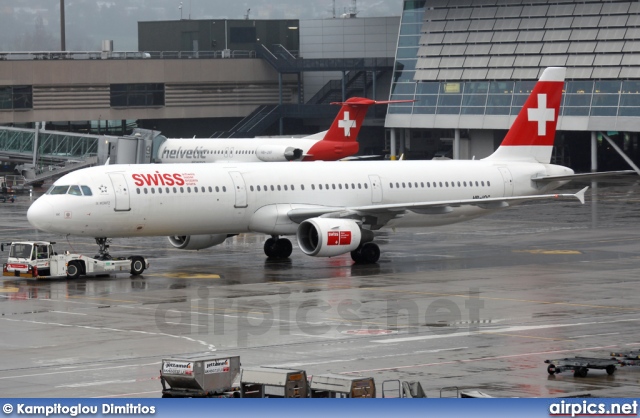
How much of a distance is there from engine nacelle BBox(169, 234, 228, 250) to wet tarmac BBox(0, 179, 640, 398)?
28.9 inches

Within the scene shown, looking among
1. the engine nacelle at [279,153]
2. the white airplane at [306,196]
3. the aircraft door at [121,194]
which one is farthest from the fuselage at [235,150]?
the aircraft door at [121,194]

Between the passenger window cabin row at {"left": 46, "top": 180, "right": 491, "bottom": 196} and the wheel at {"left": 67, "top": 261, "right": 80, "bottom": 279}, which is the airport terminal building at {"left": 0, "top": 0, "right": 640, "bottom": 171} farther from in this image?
the wheel at {"left": 67, "top": 261, "right": 80, "bottom": 279}

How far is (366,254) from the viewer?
4806cm

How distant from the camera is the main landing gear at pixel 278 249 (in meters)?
50.0

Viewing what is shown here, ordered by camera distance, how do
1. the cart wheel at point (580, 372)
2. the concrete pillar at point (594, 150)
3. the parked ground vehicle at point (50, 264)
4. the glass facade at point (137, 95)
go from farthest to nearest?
1. the glass facade at point (137, 95)
2. the concrete pillar at point (594, 150)
3. the parked ground vehicle at point (50, 264)
4. the cart wheel at point (580, 372)

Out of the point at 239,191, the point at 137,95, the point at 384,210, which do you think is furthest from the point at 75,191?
the point at 137,95

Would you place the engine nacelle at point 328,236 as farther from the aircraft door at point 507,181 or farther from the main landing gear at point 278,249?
the aircraft door at point 507,181

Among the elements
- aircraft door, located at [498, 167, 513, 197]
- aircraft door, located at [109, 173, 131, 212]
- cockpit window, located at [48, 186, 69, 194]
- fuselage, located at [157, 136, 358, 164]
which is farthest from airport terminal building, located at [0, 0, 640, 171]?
cockpit window, located at [48, 186, 69, 194]

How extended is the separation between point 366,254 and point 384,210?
1852 mm

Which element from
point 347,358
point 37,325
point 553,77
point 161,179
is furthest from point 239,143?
point 347,358

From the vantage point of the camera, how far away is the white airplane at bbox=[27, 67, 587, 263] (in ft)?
146

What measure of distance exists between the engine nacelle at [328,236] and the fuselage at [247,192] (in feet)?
7.00

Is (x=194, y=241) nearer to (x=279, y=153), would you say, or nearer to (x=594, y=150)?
(x=279, y=153)

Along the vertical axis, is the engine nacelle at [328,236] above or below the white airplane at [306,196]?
below
